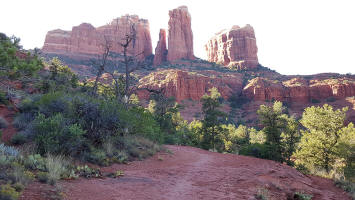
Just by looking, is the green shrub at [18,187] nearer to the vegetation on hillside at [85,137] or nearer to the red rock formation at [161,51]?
the vegetation on hillside at [85,137]

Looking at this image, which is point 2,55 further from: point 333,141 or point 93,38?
point 93,38

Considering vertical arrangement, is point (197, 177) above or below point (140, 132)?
below

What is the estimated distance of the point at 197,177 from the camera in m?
7.48

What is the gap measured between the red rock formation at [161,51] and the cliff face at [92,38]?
6021 mm

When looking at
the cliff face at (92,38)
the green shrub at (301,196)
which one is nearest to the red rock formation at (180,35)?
the cliff face at (92,38)

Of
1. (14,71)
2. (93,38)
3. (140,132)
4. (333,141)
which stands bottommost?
(333,141)

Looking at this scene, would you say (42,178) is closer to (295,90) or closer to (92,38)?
(295,90)

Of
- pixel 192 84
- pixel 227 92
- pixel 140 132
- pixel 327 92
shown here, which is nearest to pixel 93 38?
pixel 192 84

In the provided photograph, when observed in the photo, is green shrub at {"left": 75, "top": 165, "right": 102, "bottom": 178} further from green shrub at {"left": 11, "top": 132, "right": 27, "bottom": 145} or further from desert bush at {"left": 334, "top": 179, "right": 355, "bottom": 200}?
desert bush at {"left": 334, "top": 179, "right": 355, "bottom": 200}

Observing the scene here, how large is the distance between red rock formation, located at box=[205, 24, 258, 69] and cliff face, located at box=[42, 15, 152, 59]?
30393 millimetres

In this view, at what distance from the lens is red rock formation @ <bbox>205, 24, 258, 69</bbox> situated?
8136 centimetres

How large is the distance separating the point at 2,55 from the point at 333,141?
17229 millimetres

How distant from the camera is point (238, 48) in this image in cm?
8450

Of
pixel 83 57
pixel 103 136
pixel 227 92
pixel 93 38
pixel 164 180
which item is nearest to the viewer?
pixel 164 180
